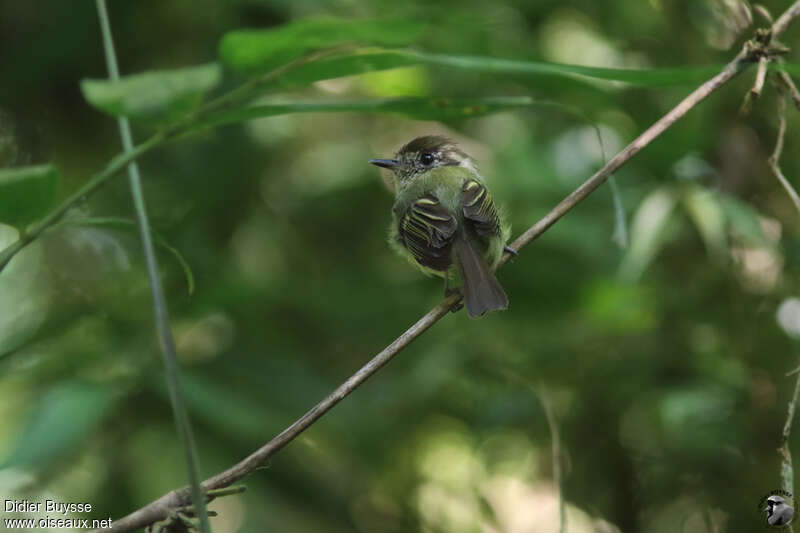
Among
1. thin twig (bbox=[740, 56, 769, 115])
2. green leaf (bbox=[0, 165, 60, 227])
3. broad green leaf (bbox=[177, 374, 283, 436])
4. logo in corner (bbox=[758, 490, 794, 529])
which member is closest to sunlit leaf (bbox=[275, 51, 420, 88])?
green leaf (bbox=[0, 165, 60, 227])

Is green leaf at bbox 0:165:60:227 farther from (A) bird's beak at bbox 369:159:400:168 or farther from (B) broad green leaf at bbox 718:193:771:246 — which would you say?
(A) bird's beak at bbox 369:159:400:168

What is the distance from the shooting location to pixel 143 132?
3693mm

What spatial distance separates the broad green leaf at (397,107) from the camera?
1.19 m

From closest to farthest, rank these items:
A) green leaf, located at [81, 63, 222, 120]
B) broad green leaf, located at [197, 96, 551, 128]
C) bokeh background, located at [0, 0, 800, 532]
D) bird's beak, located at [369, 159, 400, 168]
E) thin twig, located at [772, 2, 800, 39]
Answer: green leaf, located at [81, 63, 222, 120] → broad green leaf, located at [197, 96, 551, 128] → thin twig, located at [772, 2, 800, 39] → bokeh background, located at [0, 0, 800, 532] → bird's beak, located at [369, 159, 400, 168]

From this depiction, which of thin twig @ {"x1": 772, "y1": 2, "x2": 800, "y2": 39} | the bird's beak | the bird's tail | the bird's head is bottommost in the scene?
thin twig @ {"x1": 772, "y1": 2, "x2": 800, "y2": 39}

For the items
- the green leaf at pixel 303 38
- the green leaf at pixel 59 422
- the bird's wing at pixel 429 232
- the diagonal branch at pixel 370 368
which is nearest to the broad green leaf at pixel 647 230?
the bird's wing at pixel 429 232

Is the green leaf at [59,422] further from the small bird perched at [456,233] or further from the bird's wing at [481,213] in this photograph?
the bird's wing at [481,213]

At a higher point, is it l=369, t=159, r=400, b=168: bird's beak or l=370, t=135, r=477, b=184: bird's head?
l=370, t=135, r=477, b=184: bird's head

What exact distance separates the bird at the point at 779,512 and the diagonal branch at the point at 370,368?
0.64 meters

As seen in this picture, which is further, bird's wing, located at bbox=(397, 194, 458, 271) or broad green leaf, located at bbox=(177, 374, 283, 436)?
bird's wing, located at bbox=(397, 194, 458, 271)

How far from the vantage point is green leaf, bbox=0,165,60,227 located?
1.10m

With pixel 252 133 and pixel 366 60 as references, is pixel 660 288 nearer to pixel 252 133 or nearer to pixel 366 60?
pixel 252 133

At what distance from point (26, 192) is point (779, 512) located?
131 centimetres

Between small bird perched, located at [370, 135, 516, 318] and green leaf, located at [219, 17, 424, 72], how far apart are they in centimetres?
138
